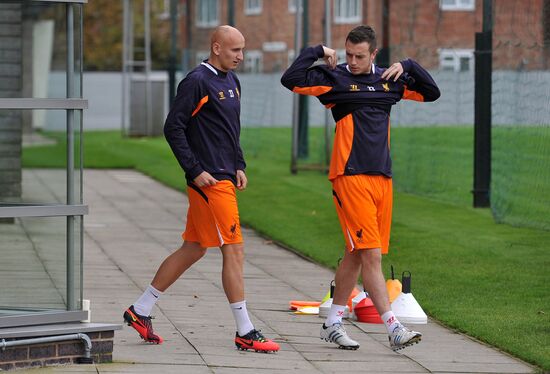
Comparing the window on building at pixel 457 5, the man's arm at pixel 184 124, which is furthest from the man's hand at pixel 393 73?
the window on building at pixel 457 5

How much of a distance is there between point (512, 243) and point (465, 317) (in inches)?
182

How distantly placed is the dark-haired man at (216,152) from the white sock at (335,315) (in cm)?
45

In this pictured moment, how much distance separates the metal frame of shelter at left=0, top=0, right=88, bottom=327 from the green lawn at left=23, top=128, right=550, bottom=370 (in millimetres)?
1538

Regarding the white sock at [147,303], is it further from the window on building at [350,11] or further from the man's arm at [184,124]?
the window on building at [350,11]

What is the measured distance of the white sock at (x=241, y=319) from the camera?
829cm

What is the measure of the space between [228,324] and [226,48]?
1.98 m

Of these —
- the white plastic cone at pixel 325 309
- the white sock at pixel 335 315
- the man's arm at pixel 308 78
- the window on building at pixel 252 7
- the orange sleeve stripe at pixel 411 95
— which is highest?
the window on building at pixel 252 7

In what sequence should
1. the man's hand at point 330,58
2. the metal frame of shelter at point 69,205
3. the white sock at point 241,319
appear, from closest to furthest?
the metal frame of shelter at point 69,205
the white sock at point 241,319
the man's hand at point 330,58

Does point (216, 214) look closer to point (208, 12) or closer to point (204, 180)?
point (204, 180)

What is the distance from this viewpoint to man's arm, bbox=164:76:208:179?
8180mm

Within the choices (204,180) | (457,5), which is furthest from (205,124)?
(457,5)

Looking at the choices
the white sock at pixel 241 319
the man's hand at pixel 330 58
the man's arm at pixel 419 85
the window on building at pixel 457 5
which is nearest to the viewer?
the white sock at pixel 241 319

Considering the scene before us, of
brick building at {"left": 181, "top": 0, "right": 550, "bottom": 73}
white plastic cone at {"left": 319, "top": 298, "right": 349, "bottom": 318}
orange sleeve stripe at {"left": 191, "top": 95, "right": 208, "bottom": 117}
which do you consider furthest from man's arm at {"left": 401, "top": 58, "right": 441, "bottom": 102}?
brick building at {"left": 181, "top": 0, "right": 550, "bottom": 73}

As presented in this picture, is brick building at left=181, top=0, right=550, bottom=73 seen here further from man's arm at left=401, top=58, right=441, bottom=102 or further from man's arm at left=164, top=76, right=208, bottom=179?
man's arm at left=164, top=76, right=208, bottom=179
